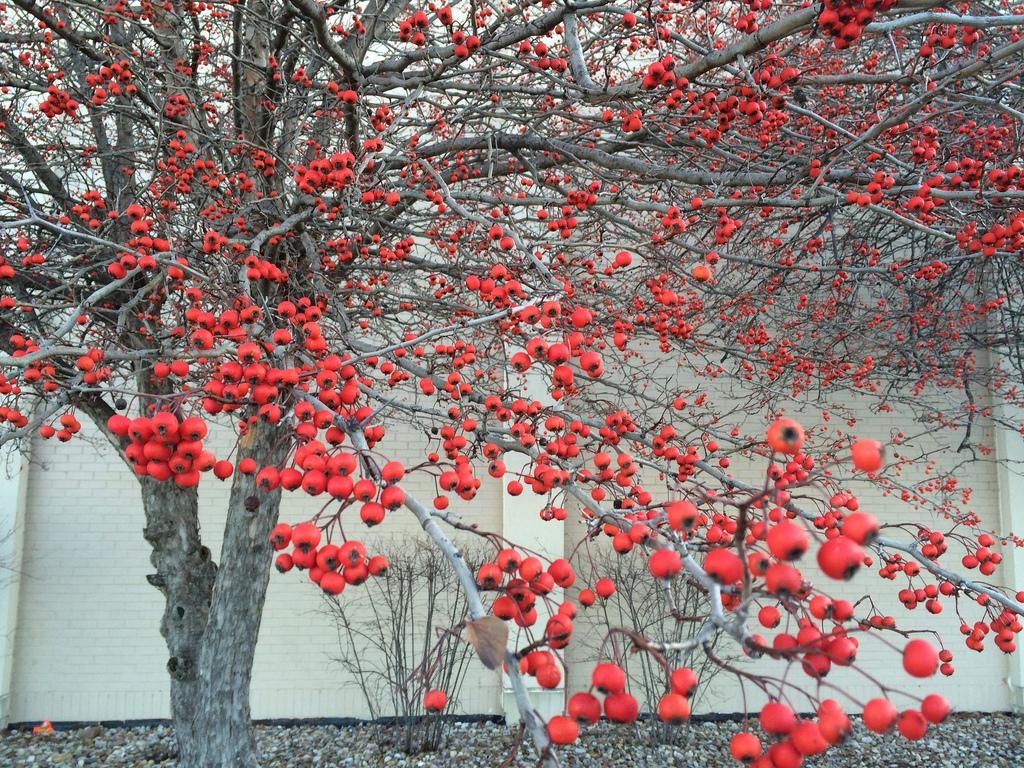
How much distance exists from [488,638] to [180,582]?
Result: 4739 mm

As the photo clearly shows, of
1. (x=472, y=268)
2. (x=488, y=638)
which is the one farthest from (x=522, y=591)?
(x=472, y=268)

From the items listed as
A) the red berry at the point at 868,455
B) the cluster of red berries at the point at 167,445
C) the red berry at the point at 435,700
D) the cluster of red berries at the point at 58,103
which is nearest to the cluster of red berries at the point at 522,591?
the red berry at the point at 435,700

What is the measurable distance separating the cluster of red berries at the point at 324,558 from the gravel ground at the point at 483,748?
5283 millimetres

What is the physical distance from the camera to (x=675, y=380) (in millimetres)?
7852

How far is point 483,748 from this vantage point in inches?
247

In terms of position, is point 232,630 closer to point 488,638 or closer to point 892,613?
point 488,638

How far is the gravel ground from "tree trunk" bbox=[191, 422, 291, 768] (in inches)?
66.7

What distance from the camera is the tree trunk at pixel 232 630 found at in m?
4.31

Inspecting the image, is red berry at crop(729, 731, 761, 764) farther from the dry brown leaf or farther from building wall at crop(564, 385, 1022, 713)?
building wall at crop(564, 385, 1022, 713)

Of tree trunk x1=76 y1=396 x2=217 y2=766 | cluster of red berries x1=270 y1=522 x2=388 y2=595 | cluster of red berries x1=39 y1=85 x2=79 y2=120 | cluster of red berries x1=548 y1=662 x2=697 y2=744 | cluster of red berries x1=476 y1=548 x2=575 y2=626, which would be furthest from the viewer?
tree trunk x1=76 y1=396 x2=217 y2=766

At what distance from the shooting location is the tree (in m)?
1.38

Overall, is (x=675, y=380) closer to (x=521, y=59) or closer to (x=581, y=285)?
(x=581, y=285)

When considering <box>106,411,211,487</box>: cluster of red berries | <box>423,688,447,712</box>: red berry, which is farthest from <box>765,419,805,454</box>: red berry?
<box>106,411,211,487</box>: cluster of red berries

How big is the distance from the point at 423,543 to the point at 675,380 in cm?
345
